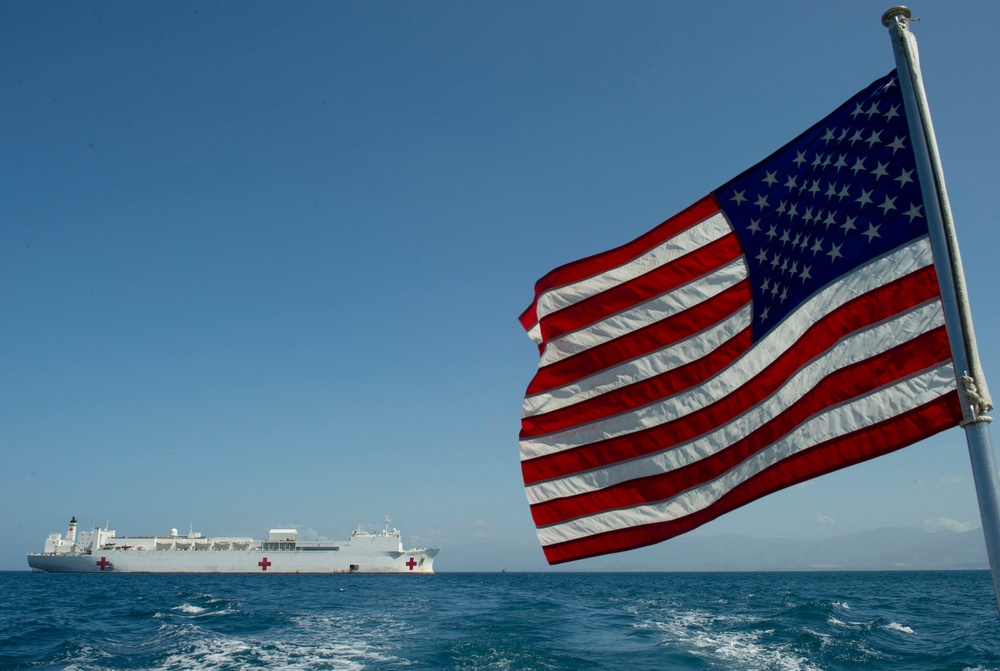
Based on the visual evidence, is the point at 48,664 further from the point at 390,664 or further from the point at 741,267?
the point at 741,267

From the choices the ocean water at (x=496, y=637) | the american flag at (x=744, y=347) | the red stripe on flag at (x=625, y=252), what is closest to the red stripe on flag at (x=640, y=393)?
the american flag at (x=744, y=347)

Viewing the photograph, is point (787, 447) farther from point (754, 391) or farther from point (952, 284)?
point (952, 284)

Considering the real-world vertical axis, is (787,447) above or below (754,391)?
below

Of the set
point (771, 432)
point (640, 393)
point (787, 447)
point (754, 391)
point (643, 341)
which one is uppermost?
point (643, 341)

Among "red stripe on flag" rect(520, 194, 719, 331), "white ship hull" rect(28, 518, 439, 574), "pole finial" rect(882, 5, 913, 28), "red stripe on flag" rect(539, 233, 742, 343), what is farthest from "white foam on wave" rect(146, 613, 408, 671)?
"white ship hull" rect(28, 518, 439, 574)

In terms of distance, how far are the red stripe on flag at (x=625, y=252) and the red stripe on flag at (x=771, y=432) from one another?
6.08 ft

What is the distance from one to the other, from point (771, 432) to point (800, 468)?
0.40m

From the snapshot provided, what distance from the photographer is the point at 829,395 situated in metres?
5.14

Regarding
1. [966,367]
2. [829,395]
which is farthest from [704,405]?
[966,367]

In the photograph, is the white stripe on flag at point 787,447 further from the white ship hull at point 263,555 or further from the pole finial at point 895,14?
the white ship hull at point 263,555

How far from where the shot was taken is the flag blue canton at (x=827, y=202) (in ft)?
16.0

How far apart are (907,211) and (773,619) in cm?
3216

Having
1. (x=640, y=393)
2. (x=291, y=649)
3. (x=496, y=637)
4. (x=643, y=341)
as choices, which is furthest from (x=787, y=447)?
(x=496, y=637)

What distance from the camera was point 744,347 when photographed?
19.5ft
